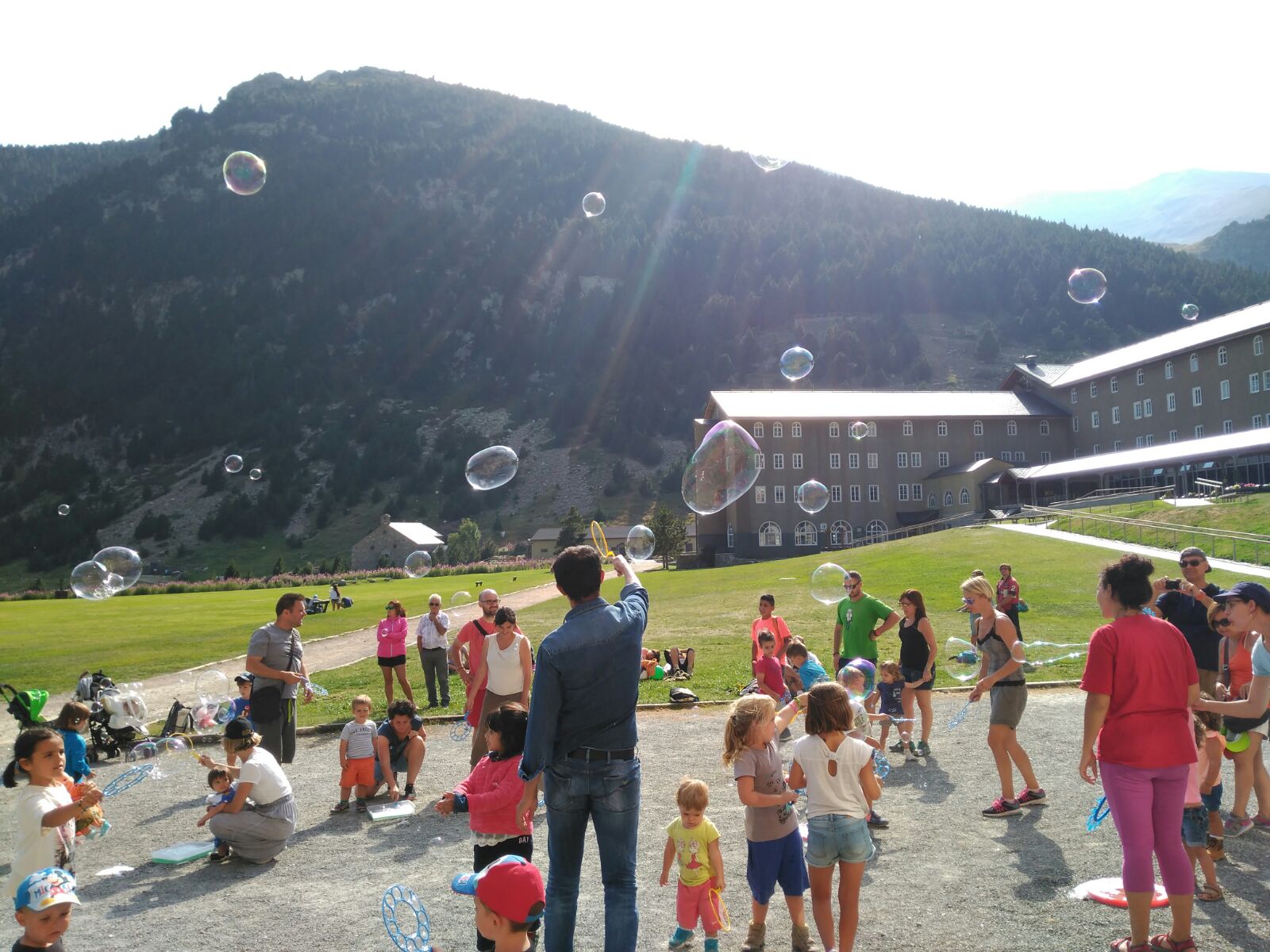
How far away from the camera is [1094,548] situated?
37.3 m

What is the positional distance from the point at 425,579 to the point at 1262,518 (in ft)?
170

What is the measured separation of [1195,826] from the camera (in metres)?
6.02

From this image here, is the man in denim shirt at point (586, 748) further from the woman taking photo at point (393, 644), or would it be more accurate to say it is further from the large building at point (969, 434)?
the large building at point (969, 434)

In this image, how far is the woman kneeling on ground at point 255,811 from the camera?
7973 millimetres

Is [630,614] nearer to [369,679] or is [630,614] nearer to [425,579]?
[369,679]

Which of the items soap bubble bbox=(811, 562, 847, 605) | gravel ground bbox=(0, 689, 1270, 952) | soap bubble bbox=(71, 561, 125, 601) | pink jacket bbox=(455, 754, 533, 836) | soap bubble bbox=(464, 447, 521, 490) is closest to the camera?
pink jacket bbox=(455, 754, 533, 836)

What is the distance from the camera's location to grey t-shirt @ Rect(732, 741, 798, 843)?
583 cm

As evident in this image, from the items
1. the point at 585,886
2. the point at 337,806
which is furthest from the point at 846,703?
the point at 337,806

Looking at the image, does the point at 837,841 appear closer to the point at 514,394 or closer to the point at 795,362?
the point at 795,362

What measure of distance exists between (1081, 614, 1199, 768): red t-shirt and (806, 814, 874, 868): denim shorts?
1.57 metres

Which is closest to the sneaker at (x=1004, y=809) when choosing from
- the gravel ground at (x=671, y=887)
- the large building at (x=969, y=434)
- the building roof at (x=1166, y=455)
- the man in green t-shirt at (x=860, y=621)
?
the gravel ground at (x=671, y=887)

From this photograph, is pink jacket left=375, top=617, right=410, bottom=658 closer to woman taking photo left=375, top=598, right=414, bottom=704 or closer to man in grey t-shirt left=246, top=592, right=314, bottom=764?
woman taking photo left=375, top=598, right=414, bottom=704

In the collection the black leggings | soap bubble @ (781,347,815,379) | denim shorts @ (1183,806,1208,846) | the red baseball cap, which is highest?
soap bubble @ (781,347,815,379)

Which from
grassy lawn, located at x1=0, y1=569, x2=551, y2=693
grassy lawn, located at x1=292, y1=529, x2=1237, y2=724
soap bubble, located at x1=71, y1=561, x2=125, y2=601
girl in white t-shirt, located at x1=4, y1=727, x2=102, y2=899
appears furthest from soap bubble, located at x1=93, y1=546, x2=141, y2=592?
girl in white t-shirt, located at x1=4, y1=727, x2=102, y2=899
